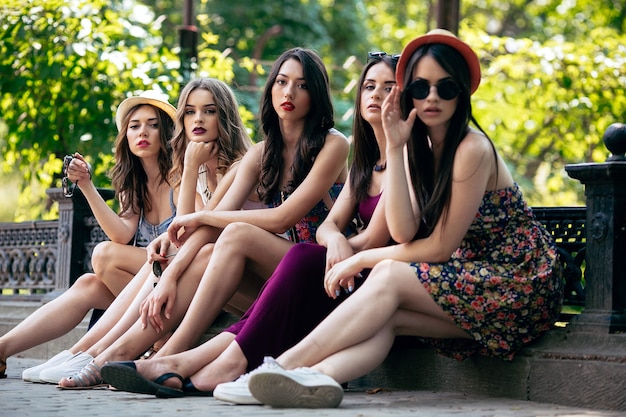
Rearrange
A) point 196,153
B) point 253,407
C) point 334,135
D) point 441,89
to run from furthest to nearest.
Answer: point 196,153, point 334,135, point 441,89, point 253,407

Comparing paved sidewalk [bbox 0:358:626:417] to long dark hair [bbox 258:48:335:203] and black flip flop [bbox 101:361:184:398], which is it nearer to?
black flip flop [bbox 101:361:184:398]

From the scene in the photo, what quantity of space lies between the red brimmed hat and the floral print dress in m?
0.60

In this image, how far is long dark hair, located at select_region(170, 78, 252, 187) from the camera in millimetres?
6980

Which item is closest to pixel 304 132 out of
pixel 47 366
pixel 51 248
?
pixel 47 366

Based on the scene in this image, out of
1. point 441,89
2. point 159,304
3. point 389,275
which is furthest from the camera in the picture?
point 159,304

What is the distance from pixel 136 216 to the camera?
7328 millimetres

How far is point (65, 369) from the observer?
6109 millimetres

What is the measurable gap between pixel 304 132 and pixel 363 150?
18.7 inches

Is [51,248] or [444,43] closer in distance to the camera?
[444,43]

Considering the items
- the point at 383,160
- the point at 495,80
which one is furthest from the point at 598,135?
the point at 383,160

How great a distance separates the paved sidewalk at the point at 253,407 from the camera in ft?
14.9

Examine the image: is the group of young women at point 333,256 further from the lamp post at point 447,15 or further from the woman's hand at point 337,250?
the lamp post at point 447,15

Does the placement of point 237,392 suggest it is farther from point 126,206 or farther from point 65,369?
point 126,206

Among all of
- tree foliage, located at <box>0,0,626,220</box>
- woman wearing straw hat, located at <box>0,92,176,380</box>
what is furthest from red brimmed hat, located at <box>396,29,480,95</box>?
tree foliage, located at <box>0,0,626,220</box>
